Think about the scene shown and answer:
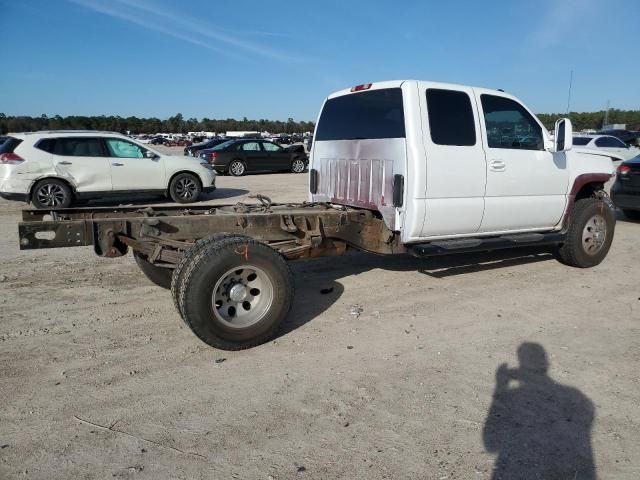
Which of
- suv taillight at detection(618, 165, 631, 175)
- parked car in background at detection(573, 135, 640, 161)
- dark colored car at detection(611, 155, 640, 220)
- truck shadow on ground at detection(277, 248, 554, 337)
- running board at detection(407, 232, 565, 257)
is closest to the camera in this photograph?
running board at detection(407, 232, 565, 257)

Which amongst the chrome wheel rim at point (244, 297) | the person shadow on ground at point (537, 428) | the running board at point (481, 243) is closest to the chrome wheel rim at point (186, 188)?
the running board at point (481, 243)

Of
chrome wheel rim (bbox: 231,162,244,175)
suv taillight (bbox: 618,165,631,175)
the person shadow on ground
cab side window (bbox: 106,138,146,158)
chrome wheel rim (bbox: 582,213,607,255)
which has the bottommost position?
the person shadow on ground

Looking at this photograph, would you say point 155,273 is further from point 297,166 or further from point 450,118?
point 297,166

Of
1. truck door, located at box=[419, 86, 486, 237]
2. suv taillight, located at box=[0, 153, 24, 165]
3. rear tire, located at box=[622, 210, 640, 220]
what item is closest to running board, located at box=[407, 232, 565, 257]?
truck door, located at box=[419, 86, 486, 237]

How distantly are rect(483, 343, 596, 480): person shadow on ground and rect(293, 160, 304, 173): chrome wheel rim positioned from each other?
65.1 feet

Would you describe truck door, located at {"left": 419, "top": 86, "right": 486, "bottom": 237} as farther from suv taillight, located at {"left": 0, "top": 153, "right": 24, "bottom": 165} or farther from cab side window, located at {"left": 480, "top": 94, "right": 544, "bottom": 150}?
suv taillight, located at {"left": 0, "top": 153, "right": 24, "bottom": 165}

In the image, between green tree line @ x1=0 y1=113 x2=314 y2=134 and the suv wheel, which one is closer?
the suv wheel

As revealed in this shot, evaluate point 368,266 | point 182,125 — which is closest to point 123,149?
point 368,266

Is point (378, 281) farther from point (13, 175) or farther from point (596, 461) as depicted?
point (13, 175)

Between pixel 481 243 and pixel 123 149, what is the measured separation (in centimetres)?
930

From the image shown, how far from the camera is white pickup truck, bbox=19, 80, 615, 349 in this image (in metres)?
4.13

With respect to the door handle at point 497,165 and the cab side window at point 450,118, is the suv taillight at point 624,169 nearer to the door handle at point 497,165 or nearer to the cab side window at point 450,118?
the door handle at point 497,165

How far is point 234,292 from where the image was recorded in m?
4.12

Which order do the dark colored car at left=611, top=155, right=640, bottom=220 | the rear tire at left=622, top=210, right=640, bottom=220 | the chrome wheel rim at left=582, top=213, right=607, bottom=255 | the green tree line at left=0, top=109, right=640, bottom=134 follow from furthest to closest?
the green tree line at left=0, top=109, right=640, bottom=134 < the rear tire at left=622, top=210, right=640, bottom=220 < the dark colored car at left=611, top=155, right=640, bottom=220 < the chrome wheel rim at left=582, top=213, right=607, bottom=255
